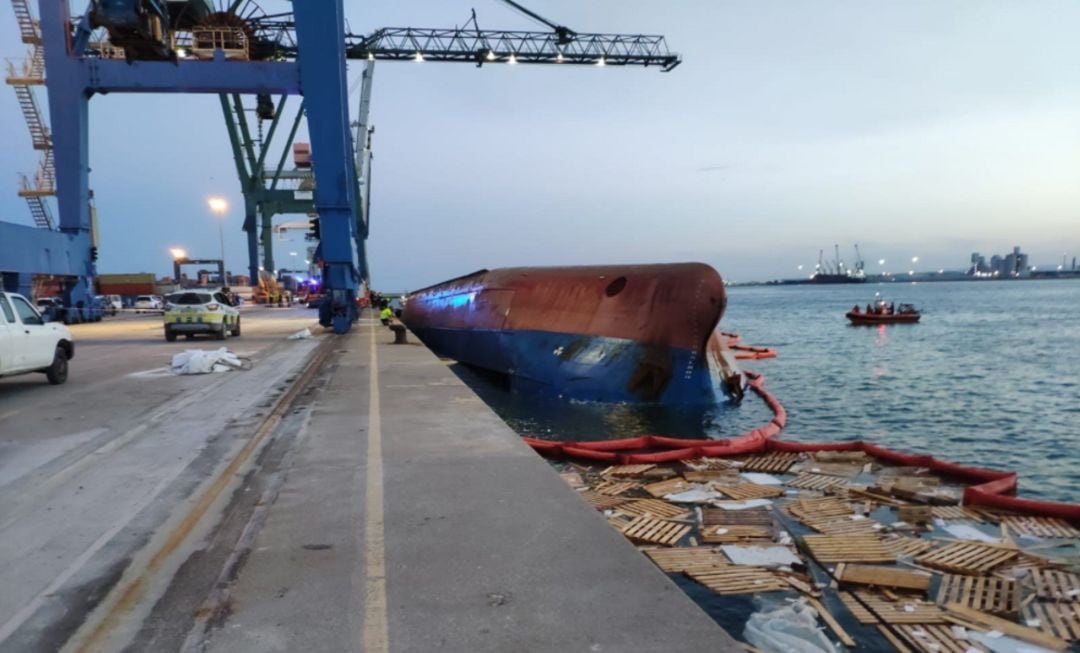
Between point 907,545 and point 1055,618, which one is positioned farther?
point 907,545

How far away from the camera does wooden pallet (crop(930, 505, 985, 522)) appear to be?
8.47m

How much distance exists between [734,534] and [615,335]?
10.1 m

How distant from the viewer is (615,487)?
9508 mm

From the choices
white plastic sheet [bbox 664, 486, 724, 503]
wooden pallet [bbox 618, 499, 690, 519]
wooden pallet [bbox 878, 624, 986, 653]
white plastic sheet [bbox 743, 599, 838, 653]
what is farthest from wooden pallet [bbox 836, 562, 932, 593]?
white plastic sheet [bbox 664, 486, 724, 503]

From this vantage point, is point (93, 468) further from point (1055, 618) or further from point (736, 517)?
point (1055, 618)

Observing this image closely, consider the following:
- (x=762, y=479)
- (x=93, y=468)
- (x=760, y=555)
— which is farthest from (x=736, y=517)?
(x=93, y=468)

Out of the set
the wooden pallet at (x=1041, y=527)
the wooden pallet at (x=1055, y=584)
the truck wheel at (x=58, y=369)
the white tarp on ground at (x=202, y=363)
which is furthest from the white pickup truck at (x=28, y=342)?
the wooden pallet at (x=1041, y=527)

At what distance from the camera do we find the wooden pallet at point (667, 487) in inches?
365

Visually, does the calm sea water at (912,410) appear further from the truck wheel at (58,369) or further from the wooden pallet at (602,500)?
the truck wheel at (58,369)

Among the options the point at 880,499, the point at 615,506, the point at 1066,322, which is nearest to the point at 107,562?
the point at 615,506

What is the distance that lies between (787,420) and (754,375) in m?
7.16

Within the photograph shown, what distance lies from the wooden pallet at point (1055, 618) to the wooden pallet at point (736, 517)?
104 inches

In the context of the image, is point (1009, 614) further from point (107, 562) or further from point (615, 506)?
point (107, 562)

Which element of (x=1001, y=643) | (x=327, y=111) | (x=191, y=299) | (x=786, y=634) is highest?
(x=327, y=111)
